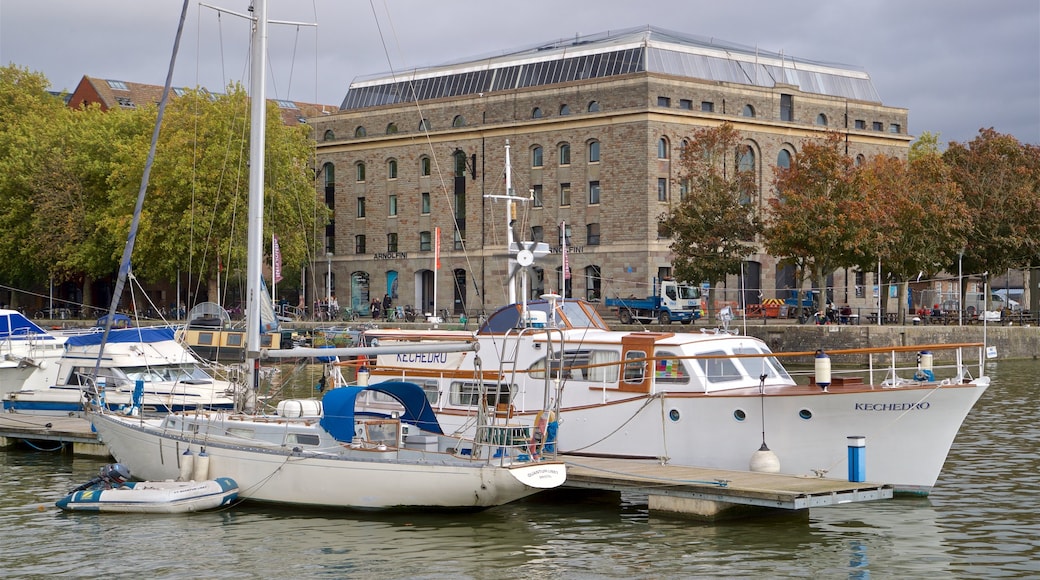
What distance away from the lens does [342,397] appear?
72.2ft

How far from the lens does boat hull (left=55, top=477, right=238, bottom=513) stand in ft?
72.5

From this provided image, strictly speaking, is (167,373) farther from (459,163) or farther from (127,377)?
(459,163)

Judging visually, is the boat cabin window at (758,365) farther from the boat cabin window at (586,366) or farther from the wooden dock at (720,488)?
the wooden dock at (720,488)

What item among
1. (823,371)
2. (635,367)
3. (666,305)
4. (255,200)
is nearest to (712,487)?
(823,371)

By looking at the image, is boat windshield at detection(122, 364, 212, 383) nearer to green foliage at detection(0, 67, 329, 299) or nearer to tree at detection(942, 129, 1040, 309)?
green foliage at detection(0, 67, 329, 299)

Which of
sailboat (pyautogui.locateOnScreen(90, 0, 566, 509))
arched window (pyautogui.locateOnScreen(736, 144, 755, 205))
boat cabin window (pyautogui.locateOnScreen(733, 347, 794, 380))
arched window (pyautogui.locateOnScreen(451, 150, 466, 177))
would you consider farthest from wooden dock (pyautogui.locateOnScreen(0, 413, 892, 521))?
arched window (pyautogui.locateOnScreen(451, 150, 466, 177))

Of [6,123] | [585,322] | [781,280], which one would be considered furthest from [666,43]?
[585,322]

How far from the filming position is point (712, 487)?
20562 mm

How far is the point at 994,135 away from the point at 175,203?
141ft

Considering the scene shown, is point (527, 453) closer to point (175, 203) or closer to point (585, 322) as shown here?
point (585, 322)

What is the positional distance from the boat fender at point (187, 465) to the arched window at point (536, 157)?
5670 centimetres

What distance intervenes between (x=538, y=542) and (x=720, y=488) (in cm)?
291

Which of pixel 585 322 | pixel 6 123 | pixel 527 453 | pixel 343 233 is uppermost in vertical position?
pixel 6 123

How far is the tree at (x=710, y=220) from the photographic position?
6488cm
